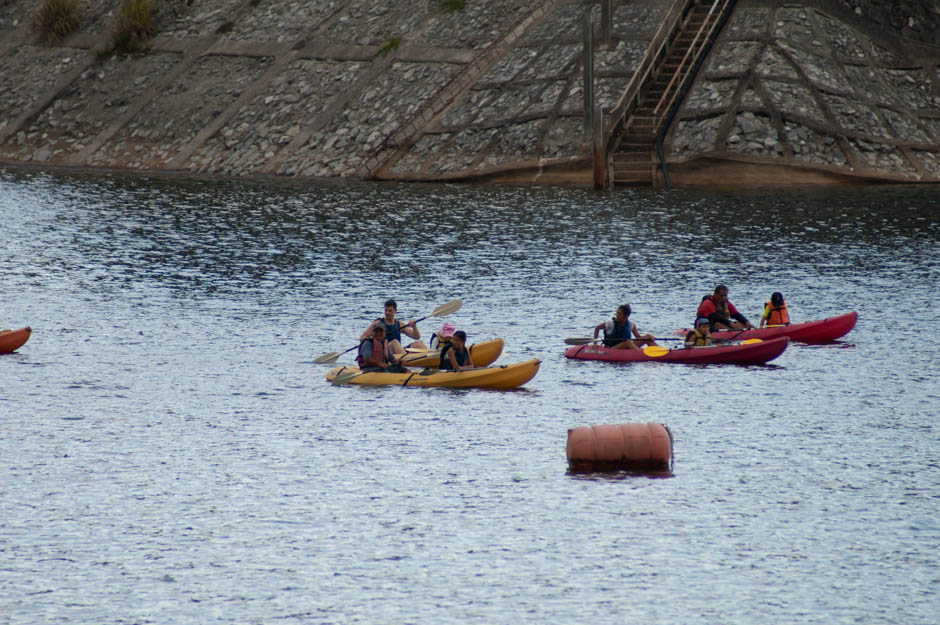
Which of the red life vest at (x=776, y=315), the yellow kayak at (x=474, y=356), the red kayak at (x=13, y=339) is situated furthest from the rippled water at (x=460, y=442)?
the yellow kayak at (x=474, y=356)

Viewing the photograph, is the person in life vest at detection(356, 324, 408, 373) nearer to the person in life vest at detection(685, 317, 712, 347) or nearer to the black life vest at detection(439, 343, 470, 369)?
the black life vest at detection(439, 343, 470, 369)

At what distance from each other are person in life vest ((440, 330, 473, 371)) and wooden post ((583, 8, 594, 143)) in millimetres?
38783

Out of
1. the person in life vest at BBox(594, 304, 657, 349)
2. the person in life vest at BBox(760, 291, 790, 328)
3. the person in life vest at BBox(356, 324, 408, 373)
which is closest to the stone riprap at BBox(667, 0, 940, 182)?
the person in life vest at BBox(760, 291, 790, 328)

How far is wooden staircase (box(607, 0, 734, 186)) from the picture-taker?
72.4 m

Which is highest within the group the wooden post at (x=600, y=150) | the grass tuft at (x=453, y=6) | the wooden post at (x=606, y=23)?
the grass tuft at (x=453, y=6)

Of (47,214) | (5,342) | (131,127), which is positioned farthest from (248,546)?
(131,127)

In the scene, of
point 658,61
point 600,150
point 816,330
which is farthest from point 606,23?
point 816,330

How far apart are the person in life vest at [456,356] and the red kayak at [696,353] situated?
4.67 metres

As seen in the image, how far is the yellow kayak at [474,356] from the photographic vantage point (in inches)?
1441

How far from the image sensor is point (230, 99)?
89.2 meters

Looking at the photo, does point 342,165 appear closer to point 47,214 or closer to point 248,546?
point 47,214

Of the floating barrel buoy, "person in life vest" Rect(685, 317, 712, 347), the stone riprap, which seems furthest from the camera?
the stone riprap

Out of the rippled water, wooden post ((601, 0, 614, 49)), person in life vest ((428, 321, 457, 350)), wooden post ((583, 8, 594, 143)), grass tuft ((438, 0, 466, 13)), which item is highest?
grass tuft ((438, 0, 466, 13))

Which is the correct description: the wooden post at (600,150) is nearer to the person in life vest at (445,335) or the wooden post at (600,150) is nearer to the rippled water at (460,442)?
the rippled water at (460,442)
